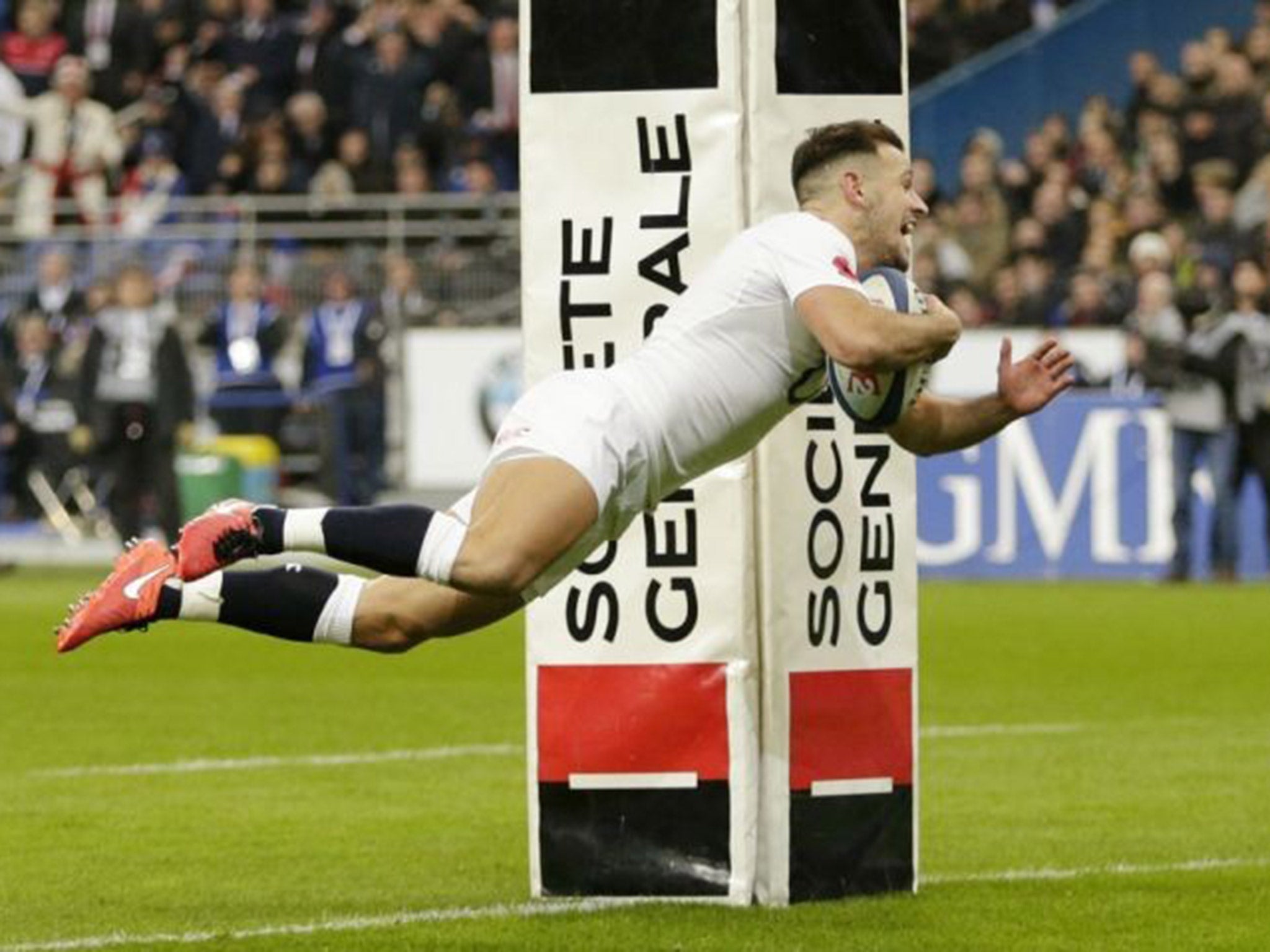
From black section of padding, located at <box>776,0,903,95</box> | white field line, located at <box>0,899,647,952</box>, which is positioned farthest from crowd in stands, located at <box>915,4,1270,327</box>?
white field line, located at <box>0,899,647,952</box>

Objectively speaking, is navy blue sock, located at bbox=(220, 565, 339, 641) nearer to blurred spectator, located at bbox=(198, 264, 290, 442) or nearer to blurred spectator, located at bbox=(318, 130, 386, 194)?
blurred spectator, located at bbox=(198, 264, 290, 442)

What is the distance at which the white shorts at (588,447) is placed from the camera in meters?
7.71

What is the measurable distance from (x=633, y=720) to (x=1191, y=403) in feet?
51.2

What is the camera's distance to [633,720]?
8773 millimetres

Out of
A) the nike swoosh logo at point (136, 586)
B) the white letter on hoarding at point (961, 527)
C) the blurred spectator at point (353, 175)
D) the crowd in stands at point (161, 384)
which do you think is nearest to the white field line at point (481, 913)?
the nike swoosh logo at point (136, 586)

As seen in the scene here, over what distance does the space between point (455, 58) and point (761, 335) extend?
23845 mm

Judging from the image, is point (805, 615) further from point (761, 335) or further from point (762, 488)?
point (761, 335)

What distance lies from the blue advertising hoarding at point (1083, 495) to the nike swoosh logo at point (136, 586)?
1664cm

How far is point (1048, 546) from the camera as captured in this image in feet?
80.3

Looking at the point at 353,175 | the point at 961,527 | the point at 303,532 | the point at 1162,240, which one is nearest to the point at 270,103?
the point at 353,175

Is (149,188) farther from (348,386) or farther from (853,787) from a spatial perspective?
(853,787)

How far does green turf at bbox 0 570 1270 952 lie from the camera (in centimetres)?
827

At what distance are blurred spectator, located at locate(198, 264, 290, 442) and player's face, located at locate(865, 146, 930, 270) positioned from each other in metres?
20.2

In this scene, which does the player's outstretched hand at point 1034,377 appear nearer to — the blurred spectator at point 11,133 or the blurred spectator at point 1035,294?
the blurred spectator at point 1035,294
